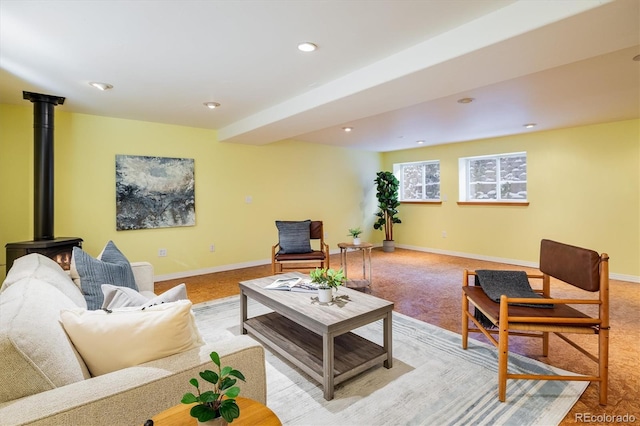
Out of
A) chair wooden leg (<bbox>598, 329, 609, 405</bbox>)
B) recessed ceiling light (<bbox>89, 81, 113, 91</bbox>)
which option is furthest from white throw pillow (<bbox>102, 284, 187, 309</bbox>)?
chair wooden leg (<bbox>598, 329, 609, 405</bbox>)

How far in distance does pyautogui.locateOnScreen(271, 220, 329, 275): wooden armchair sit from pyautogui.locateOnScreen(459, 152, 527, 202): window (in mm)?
3438

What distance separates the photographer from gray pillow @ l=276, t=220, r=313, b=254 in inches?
173

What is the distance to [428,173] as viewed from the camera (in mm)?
6902

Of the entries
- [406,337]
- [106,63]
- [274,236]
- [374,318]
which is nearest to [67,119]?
[106,63]

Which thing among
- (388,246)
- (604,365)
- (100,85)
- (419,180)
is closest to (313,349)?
(604,365)

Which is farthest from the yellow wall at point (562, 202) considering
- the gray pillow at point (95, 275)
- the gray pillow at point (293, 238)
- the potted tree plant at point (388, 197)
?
the gray pillow at point (95, 275)

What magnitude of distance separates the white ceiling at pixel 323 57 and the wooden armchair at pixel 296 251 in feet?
4.68

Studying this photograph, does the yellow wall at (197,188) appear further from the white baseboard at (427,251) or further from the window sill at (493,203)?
the window sill at (493,203)

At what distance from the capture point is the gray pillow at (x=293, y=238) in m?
4.39

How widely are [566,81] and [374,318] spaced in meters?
2.75

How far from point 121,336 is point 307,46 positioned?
81.0 inches

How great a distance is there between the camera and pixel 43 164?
332 cm

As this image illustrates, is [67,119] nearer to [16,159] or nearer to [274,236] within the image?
[16,159]

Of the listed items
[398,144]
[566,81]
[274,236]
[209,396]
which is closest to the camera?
[209,396]
